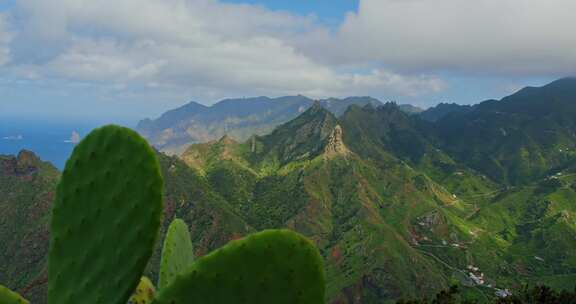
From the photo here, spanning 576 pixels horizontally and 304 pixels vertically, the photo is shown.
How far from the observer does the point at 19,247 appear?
7810 inches

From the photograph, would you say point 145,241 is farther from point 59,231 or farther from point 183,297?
point 59,231

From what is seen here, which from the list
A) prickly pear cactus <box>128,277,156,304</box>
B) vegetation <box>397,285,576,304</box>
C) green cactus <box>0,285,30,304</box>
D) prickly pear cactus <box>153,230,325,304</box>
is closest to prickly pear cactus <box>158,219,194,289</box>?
prickly pear cactus <box>128,277,156,304</box>

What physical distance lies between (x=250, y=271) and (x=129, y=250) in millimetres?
943

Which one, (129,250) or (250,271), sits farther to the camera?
(129,250)

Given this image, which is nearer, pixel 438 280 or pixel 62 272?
pixel 62 272

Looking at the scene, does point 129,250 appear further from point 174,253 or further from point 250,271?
point 174,253

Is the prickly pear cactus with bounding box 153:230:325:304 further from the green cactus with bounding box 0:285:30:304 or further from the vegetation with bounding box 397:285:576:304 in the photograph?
the vegetation with bounding box 397:285:576:304

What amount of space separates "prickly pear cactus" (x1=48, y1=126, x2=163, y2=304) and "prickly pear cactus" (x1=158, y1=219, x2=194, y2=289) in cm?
87

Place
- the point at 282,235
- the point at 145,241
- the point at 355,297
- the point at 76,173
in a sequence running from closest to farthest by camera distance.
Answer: the point at 282,235 < the point at 145,241 < the point at 76,173 < the point at 355,297

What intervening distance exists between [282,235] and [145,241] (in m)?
1.01

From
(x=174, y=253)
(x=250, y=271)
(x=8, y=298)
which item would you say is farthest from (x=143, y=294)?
(x=250, y=271)

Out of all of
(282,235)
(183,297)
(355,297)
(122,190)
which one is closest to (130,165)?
(122,190)

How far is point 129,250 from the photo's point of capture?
10.8 ft

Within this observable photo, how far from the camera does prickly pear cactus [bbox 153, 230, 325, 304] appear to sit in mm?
2883
